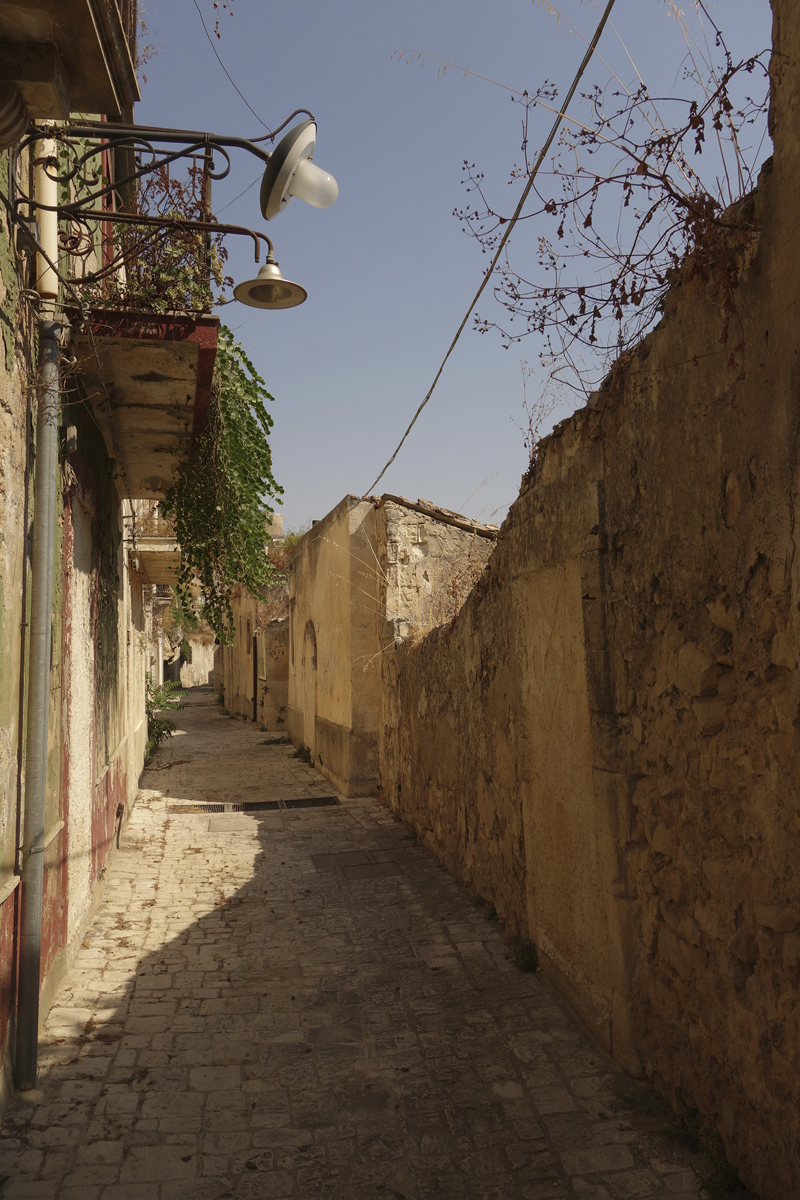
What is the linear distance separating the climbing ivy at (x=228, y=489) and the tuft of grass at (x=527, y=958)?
357 cm

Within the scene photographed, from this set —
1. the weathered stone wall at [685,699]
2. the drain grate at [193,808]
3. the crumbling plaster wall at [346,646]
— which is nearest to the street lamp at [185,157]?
the weathered stone wall at [685,699]

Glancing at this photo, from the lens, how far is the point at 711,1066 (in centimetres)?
286

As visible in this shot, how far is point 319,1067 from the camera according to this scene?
12.0 ft

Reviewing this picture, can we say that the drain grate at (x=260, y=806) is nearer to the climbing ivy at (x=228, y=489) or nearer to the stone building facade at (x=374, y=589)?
the stone building facade at (x=374, y=589)

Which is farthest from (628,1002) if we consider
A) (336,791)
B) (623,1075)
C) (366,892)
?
(336,791)

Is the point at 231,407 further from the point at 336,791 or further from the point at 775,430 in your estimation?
the point at 336,791

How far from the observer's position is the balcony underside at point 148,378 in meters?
4.58

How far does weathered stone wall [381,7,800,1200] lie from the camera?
2.45 m

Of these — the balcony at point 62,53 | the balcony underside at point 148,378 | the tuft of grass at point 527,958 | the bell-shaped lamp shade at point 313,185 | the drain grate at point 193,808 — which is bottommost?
the drain grate at point 193,808

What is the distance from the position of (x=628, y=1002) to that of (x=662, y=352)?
108 inches

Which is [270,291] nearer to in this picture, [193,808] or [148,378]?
[148,378]

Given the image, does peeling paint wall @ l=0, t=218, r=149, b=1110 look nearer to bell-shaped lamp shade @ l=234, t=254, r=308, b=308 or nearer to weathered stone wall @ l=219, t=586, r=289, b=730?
bell-shaped lamp shade @ l=234, t=254, r=308, b=308

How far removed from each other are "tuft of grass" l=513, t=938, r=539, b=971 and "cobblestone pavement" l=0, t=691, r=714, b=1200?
0.06m

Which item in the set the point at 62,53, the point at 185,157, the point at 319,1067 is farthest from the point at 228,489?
the point at 319,1067
